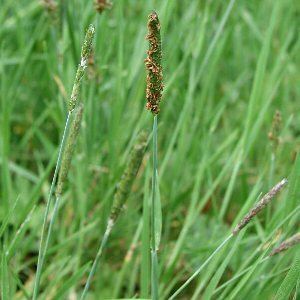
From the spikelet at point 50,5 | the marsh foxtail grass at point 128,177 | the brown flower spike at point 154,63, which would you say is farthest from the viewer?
the spikelet at point 50,5

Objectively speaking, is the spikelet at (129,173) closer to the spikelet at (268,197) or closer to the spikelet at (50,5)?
the spikelet at (268,197)

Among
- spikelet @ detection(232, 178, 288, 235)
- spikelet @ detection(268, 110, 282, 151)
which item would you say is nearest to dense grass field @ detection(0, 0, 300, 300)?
spikelet @ detection(268, 110, 282, 151)

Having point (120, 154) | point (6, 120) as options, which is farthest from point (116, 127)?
point (6, 120)

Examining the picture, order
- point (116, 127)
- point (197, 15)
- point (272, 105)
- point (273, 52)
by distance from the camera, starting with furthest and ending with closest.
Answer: point (273, 52), point (272, 105), point (197, 15), point (116, 127)

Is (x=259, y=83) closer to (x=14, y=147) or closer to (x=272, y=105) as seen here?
(x=272, y=105)

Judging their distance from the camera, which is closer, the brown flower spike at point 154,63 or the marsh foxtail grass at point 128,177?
the brown flower spike at point 154,63

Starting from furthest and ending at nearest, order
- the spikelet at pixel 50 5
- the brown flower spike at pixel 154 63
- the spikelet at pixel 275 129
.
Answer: the spikelet at pixel 50 5 < the spikelet at pixel 275 129 < the brown flower spike at pixel 154 63

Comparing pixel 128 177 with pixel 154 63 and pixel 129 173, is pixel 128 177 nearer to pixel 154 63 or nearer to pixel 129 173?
pixel 129 173

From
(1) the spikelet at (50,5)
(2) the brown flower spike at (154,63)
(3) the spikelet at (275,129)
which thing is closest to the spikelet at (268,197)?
(2) the brown flower spike at (154,63)
